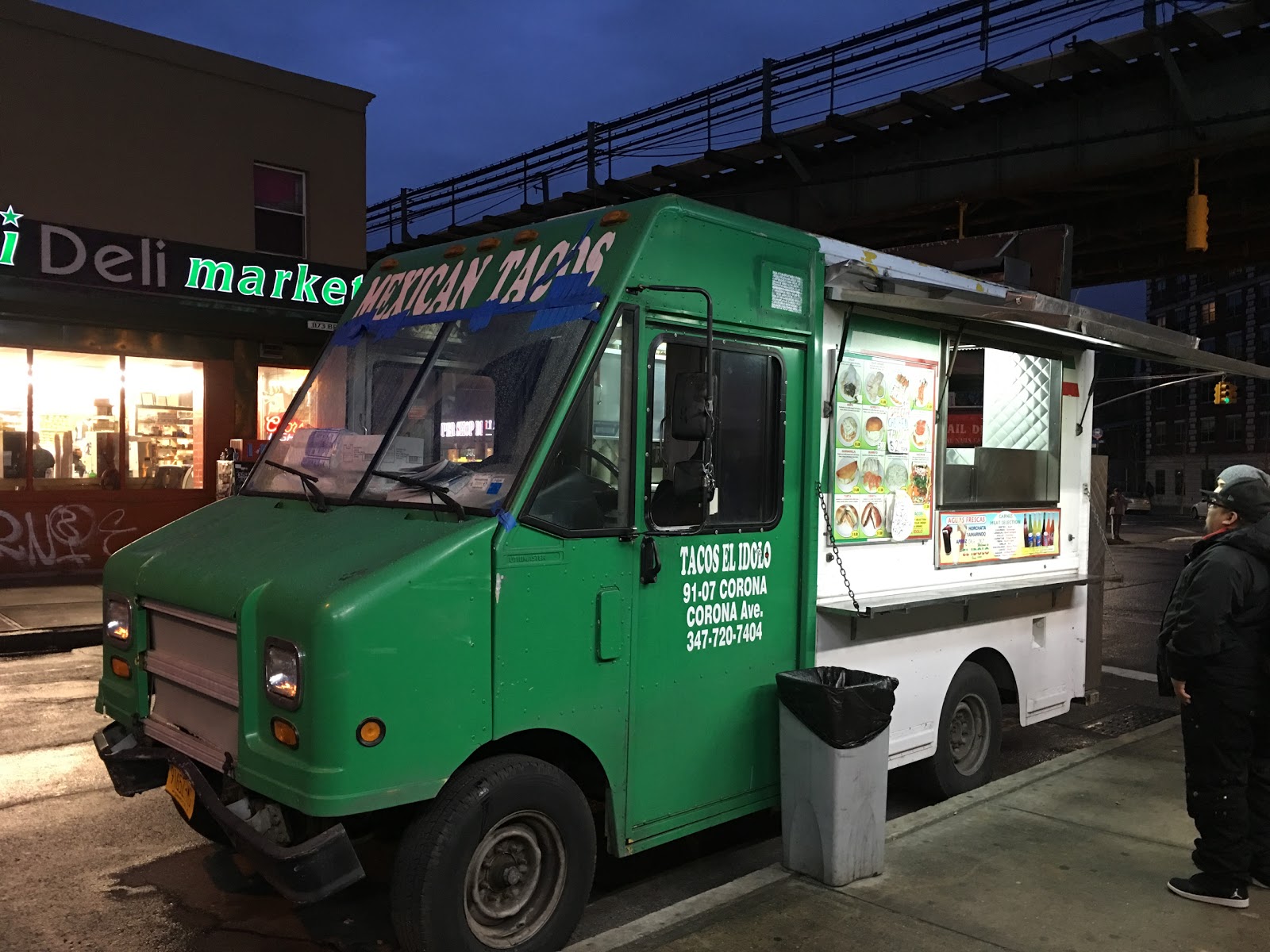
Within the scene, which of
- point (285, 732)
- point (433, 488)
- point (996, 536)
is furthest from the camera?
point (996, 536)

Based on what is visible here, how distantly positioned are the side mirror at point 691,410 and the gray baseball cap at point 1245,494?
7.53 ft

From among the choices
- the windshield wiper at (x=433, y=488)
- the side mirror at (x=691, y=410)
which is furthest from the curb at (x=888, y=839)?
the side mirror at (x=691, y=410)

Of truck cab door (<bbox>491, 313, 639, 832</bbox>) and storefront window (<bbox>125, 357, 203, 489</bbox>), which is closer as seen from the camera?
truck cab door (<bbox>491, 313, 639, 832</bbox>)

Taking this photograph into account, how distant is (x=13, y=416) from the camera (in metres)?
14.7

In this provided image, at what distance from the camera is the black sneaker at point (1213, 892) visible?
14.4ft

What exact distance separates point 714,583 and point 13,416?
44.8 feet

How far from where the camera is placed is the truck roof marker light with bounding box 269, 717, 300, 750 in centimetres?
346

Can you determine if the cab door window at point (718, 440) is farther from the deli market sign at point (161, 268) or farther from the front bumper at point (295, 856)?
the deli market sign at point (161, 268)

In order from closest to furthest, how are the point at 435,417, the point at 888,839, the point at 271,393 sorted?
the point at 435,417
the point at 888,839
the point at 271,393

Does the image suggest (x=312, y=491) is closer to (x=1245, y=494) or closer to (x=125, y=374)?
(x=1245, y=494)

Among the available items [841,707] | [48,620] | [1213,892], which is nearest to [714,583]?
[841,707]

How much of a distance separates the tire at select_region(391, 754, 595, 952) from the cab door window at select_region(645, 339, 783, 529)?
46.6 inches

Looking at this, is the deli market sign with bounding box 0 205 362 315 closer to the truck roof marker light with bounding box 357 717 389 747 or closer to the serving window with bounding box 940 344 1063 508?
the serving window with bounding box 940 344 1063 508

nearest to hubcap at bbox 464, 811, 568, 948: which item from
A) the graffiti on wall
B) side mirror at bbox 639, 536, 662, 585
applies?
side mirror at bbox 639, 536, 662, 585
